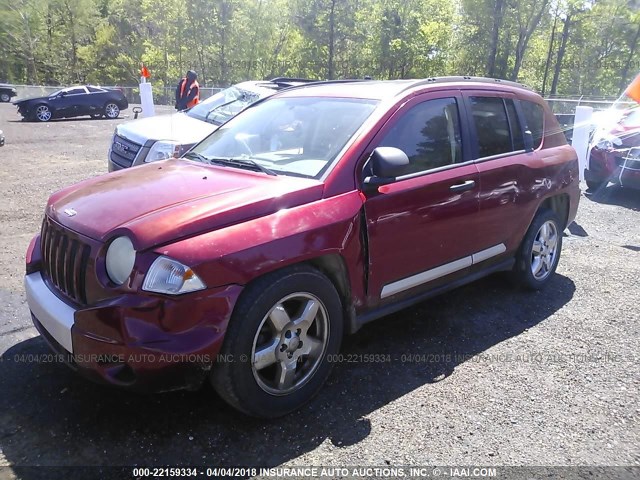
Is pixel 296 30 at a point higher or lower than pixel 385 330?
higher

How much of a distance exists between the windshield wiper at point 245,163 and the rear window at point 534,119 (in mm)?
2659

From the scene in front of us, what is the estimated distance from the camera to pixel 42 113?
21250 mm

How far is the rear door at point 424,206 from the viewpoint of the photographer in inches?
130

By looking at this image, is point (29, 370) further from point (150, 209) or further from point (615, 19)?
point (615, 19)

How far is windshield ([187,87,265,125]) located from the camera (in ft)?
27.7

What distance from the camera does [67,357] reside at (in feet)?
8.82

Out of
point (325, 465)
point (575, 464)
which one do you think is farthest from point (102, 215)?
point (575, 464)

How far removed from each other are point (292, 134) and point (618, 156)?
7.88 m

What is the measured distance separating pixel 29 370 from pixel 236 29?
185 feet

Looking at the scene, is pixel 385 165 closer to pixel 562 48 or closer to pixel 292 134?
pixel 292 134

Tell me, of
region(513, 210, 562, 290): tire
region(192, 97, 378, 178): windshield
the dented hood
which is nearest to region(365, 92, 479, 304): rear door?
region(192, 97, 378, 178): windshield

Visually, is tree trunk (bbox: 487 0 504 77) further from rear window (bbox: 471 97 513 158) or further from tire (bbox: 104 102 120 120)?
rear window (bbox: 471 97 513 158)

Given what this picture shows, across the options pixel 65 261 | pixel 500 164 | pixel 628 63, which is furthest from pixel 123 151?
pixel 628 63

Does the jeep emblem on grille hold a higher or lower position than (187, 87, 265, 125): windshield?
lower
